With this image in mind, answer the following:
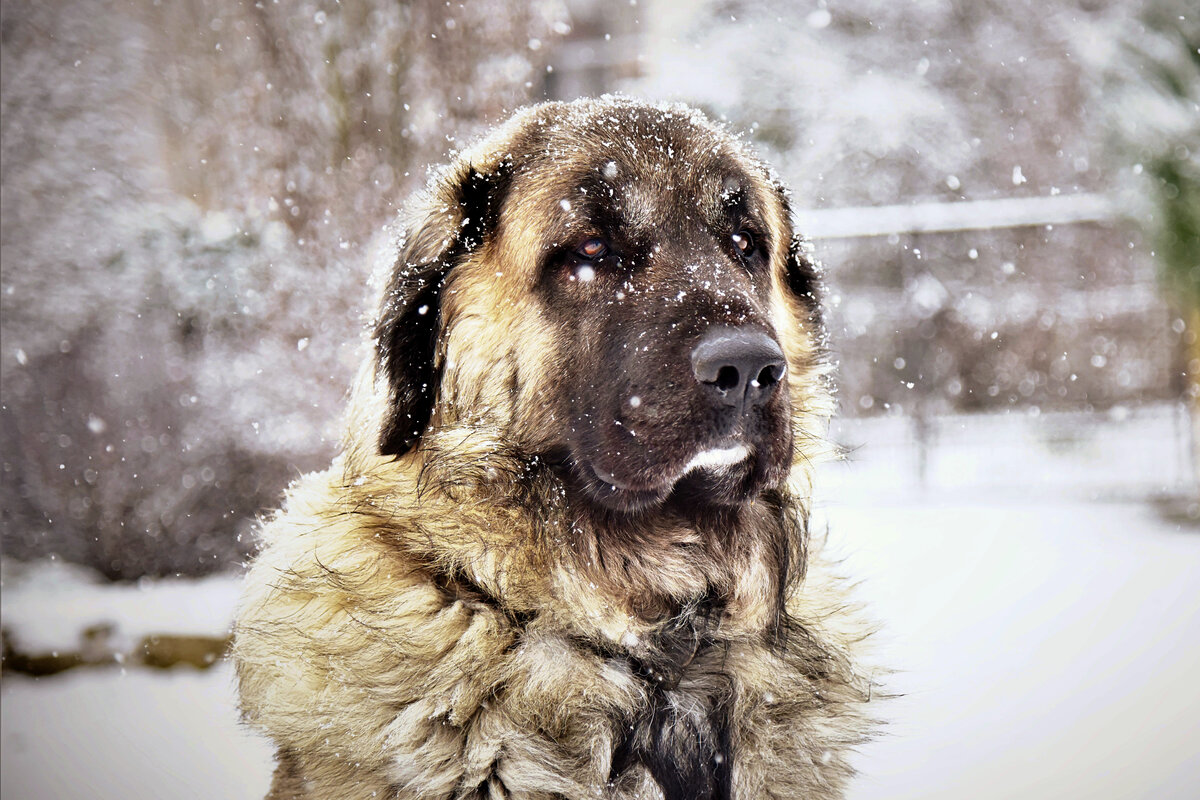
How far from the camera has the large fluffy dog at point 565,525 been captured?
138cm

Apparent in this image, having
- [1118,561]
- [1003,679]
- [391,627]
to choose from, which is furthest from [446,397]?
[1118,561]

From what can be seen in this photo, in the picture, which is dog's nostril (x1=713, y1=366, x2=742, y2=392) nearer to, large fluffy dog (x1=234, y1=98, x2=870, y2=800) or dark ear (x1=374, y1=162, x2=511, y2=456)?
large fluffy dog (x1=234, y1=98, x2=870, y2=800)

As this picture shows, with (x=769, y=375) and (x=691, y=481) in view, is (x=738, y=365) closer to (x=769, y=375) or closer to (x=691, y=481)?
(x=769, y=375)

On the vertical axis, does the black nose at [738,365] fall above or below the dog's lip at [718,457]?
above

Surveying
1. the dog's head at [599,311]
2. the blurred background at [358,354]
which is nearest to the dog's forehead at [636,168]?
the dog's head at [599,311]

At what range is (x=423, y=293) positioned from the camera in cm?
161

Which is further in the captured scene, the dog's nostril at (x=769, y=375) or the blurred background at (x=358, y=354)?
the blurred background at (x=358, y=354)

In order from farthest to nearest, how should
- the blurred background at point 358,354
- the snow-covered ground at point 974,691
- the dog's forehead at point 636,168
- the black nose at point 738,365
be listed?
the blurred background at point 358,354
the snow-covered ground at point 974,691
the dog's forehead at point 636,168
the black nose at point 738,365

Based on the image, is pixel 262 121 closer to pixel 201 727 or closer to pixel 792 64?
pixel 201 727

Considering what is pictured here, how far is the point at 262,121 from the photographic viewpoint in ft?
11.0

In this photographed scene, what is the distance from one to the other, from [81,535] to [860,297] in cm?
478

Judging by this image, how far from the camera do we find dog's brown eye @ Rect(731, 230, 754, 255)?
66.9 inches

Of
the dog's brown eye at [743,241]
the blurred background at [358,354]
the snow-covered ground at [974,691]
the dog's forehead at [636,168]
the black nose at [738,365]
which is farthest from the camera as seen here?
the blurred background at [358,354]

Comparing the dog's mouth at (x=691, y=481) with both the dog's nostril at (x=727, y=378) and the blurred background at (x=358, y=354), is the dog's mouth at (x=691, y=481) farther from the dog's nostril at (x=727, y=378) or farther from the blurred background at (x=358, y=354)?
the blurred background at (x=358, y=354)
